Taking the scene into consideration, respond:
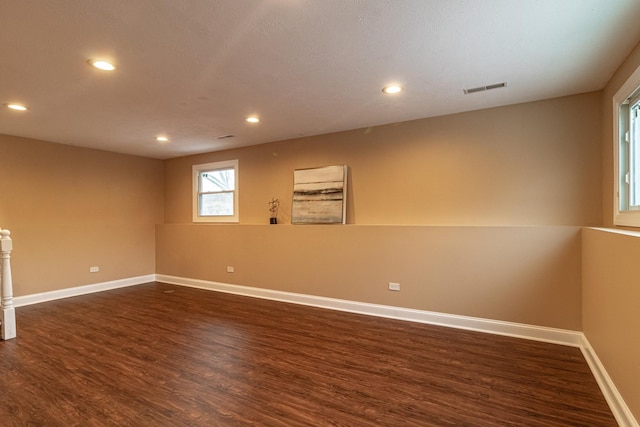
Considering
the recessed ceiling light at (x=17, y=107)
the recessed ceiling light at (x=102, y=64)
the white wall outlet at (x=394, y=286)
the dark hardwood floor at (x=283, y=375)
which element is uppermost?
the recessed ceiling light at (x=102, y=64)

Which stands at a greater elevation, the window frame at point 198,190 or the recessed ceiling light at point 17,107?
the recessed ceiling light at point 17,107

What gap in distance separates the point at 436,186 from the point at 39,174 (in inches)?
229

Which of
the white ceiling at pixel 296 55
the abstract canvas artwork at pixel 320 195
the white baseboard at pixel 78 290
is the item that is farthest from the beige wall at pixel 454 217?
the white baseboard at pixel 78 290

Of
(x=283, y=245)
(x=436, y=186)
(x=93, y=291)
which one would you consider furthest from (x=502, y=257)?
(x=93, y=291)

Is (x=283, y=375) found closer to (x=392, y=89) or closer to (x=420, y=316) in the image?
(x=420, y=316)

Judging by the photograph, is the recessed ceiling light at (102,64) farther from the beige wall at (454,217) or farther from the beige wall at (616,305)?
the beige wall at (616,305)

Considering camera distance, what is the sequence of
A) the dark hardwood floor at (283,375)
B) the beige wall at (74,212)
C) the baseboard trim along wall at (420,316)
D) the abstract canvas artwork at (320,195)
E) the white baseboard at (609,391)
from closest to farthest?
the white baseboard at (609,391)
the dark hardwood floor at (283,375)
the baseboard trim along wall at (420,316)
the abstract canvas artwork at (320,195)
the beige wall at (74,212)

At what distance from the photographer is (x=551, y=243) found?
3.32 meters

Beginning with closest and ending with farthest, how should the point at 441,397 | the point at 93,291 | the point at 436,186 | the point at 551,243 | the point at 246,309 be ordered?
the point at 441,397, the point at 551,243, the point at 436,186, the point at 246,309, the point at 93,291

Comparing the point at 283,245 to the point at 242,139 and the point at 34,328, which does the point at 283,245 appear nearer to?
the point at 242,139

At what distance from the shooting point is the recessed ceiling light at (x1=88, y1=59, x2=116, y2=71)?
255 centimetres

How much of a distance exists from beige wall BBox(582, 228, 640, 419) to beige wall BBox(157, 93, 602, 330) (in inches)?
19.4

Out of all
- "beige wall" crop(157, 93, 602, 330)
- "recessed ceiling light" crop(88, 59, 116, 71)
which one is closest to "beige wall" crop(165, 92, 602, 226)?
"beige wall" crop(157, 93, 602, 330)

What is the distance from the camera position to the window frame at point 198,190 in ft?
19.3
